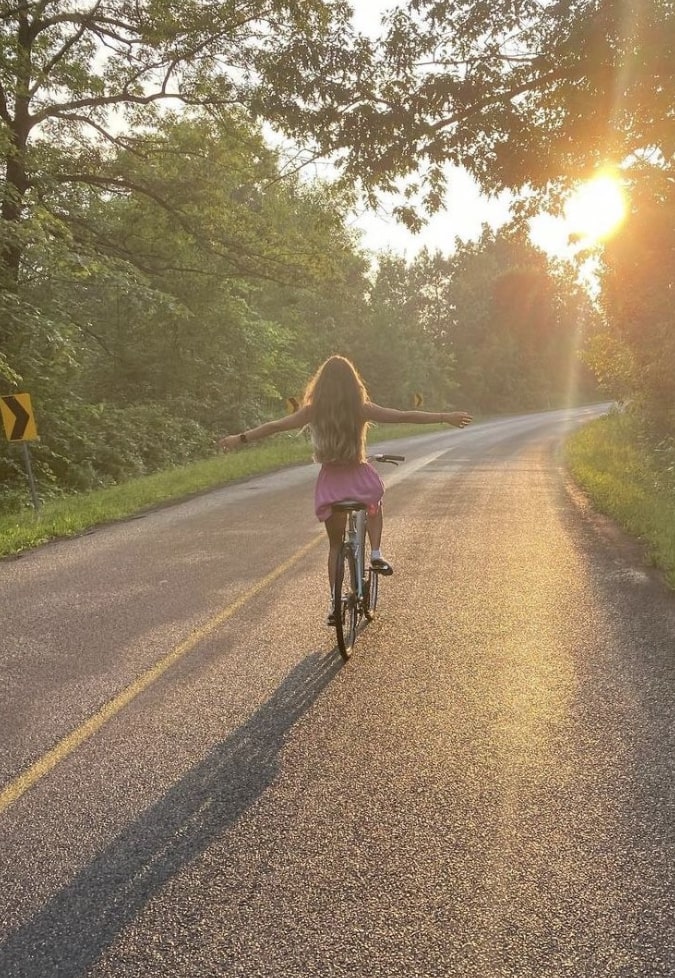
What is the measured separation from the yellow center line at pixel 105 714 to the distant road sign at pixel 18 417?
20.1 feet

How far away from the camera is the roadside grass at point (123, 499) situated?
10.5m

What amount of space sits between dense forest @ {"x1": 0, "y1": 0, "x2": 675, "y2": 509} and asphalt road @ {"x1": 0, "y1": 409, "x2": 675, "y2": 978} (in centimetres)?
712

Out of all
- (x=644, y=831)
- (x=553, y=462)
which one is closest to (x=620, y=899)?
(x=644, y=831)

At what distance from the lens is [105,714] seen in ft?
13.7

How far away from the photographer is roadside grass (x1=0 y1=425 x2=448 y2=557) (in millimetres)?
10461

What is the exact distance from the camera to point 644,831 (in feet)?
9.42

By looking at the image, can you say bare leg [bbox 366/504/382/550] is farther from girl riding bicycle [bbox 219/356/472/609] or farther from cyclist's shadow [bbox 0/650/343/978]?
cyclist's shadow [bbox 0/650/343/978]

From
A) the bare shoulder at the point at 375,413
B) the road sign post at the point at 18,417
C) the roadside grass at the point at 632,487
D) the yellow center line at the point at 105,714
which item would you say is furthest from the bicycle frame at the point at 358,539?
the road sign post at the point at 18,417

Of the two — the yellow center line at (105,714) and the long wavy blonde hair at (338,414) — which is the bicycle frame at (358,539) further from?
the yellow center line at (105,714)

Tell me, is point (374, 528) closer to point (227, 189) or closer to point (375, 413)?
point (375, 413)

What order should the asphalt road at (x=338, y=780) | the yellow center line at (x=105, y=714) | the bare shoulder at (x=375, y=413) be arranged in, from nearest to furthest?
1. the asphalt road at (x=338, y=780)
2. the yellow center line at (x=105, y=714)
3. the bare shoulder at (x=375, y=413)

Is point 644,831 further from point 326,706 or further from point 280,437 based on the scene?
point 280,437

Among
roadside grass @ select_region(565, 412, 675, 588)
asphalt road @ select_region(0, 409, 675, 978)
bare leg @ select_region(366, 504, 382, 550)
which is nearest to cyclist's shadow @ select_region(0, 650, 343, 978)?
asphalt road @ select_region(0, 409, 675, 978)

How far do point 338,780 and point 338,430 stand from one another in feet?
7.79
